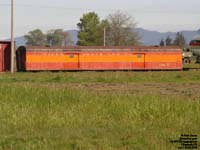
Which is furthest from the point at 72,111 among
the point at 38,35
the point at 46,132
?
the point at 38,35

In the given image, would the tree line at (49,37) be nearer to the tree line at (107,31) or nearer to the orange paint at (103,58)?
the tree line at (107,31)

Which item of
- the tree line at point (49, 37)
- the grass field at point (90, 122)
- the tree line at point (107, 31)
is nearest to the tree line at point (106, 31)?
the tree line at point (107, 31)

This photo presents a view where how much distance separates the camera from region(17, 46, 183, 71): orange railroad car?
170 feet

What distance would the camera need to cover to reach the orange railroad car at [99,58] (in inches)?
2044

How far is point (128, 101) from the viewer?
14562mm

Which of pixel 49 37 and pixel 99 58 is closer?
pixel 99 58

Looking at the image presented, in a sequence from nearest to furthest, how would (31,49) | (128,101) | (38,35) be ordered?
1. (128,101)
2. (31,49)
3. (38,35)

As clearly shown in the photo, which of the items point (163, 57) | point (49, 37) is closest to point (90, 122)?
point (163, 57)

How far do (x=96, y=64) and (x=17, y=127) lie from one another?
4180 cm

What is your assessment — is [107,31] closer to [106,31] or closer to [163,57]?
[106,31]

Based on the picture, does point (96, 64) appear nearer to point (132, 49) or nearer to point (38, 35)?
point (132, 49)

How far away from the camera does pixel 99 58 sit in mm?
53094

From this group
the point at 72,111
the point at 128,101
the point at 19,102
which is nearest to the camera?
the point at 72,111

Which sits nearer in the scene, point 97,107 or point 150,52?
point 97,107
